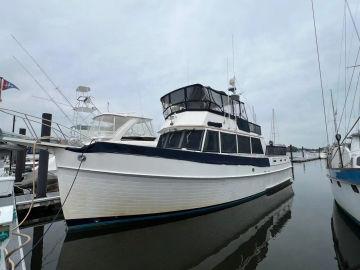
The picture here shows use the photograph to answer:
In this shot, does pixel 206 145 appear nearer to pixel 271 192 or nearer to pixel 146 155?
pixel 146 155

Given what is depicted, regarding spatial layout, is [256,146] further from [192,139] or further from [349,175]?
[349,175]

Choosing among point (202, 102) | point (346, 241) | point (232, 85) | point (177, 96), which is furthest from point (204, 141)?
point (232, 85)

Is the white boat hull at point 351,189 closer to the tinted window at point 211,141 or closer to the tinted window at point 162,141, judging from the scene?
the tinted window at point 211,141

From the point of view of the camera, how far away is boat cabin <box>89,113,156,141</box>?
15.4 meters

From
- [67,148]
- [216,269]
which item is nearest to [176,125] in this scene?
[67,148]

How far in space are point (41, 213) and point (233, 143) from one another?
7678mm

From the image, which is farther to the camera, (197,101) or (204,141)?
(197,101)

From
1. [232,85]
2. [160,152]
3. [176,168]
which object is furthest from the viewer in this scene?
[232,85]

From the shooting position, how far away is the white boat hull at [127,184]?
6.53 metres

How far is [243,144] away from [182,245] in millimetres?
5729

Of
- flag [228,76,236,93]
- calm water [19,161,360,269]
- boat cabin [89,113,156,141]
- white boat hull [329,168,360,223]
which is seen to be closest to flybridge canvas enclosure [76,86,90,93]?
boat cabin [89,113,156,141]

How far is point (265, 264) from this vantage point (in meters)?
5.24

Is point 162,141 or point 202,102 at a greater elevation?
point 202,102

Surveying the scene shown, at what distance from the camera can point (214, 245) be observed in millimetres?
6125
